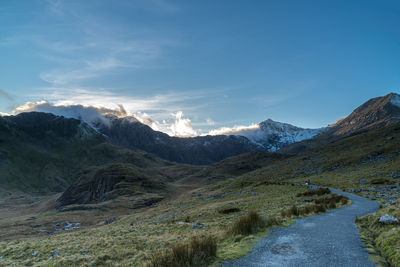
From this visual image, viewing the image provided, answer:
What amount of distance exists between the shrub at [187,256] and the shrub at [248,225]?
14.2ft

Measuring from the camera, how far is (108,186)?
404 ft

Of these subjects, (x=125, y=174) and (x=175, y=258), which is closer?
(x=175, y=258)

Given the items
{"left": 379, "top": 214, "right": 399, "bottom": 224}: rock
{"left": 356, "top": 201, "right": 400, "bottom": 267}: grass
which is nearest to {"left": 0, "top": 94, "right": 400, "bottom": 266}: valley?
{"left": 356, "top": 201, "right": 400, "bottom": 267}: grass

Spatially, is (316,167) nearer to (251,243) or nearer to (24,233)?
(251,243)

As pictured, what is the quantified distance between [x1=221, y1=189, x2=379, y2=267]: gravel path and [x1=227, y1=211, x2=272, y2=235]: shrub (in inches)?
40.2

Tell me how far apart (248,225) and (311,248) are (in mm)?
4197

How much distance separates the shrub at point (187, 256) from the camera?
8.69 m

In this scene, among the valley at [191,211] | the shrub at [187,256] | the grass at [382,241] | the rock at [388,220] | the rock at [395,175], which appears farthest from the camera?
the rock at [395,175]

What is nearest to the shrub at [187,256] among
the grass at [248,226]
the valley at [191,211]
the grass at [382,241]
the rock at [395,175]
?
the valley at [191,211]

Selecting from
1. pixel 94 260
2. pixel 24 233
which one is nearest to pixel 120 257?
pixel 94 260

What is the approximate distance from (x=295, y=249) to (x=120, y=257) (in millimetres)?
10037

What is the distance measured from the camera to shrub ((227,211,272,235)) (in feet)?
45.4

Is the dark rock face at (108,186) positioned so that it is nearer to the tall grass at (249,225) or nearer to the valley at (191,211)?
the valley at (191,211)

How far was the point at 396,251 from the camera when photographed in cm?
915
